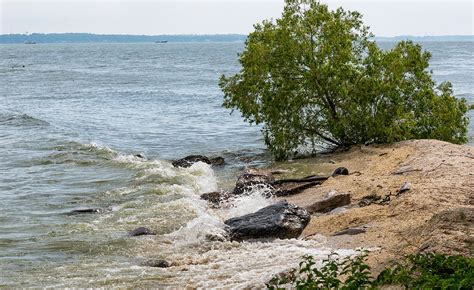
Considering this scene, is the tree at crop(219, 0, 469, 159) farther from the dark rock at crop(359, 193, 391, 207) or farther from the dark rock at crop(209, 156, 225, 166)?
the dark rock at crop(359, 193, 391, 207)

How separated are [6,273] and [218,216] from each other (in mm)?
5702

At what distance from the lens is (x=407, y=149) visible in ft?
70.2

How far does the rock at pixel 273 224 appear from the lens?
47.2 ft

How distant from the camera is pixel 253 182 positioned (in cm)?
2005

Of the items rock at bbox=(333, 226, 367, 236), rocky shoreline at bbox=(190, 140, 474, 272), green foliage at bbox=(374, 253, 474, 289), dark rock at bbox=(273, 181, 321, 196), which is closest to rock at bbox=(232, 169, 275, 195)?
rocky shoreline at bbox=(190, 140, 474, 272)

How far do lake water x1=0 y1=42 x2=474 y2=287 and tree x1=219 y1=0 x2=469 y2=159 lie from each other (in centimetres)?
261

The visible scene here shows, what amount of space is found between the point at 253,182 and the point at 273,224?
565cm

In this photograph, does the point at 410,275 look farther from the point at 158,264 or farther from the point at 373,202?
the point at 373,202

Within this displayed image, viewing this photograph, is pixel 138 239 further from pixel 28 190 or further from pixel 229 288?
pixel 28 190

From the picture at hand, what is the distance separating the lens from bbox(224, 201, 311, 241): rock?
1440 centimetres

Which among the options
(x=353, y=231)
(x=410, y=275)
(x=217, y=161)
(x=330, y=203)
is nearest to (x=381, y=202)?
(x=330, y=203)

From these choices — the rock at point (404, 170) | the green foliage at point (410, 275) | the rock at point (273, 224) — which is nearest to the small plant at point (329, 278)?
the green foliage at point (410, 275)

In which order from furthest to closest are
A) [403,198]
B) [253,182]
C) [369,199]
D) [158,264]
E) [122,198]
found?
[122,198] → [253,182] → [369,199] → [403,198] → [158,264]

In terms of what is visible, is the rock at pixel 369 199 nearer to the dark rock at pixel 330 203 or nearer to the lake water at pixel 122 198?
the dark rock at pixel 330 203
